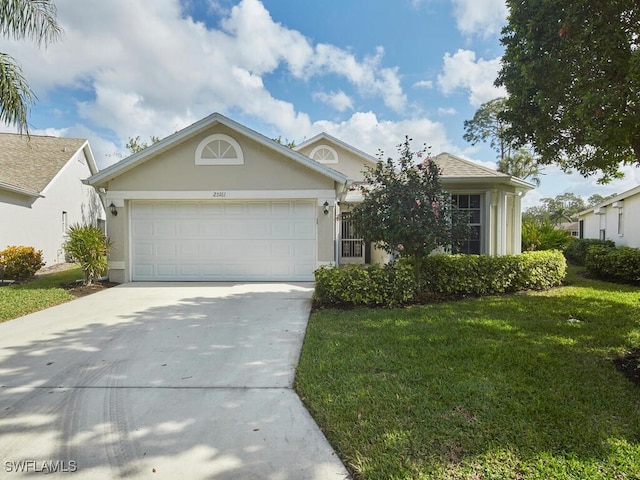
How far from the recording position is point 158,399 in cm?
347

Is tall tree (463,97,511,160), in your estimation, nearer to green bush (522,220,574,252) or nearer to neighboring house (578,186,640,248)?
neighboring house (578,186,640,248)

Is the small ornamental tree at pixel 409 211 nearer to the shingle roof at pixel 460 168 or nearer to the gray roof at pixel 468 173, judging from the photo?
the gray roof at pixel 468 173

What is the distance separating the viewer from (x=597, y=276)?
1120 cm

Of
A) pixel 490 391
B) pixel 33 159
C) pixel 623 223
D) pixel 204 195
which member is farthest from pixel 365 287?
pixel 33 159

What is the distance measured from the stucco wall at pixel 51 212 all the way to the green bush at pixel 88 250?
19.6ft

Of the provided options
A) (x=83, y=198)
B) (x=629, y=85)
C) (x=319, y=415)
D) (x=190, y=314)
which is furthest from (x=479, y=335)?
(x=83, y=198)

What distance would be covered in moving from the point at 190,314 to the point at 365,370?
13.5ft

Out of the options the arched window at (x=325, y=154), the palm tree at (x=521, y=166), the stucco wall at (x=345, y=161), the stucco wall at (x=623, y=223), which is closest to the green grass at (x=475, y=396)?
the stucco wall at (x=345, y=161)

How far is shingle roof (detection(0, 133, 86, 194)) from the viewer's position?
14.5 m

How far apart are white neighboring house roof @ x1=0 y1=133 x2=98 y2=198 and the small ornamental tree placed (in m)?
13.5

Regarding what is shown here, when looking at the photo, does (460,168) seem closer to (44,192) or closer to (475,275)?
(475,275)

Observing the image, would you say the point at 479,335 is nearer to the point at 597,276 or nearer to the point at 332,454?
the point at 332,454

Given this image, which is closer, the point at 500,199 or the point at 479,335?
the point at 479,335

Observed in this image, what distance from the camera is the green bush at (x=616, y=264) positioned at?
9.96 metres
